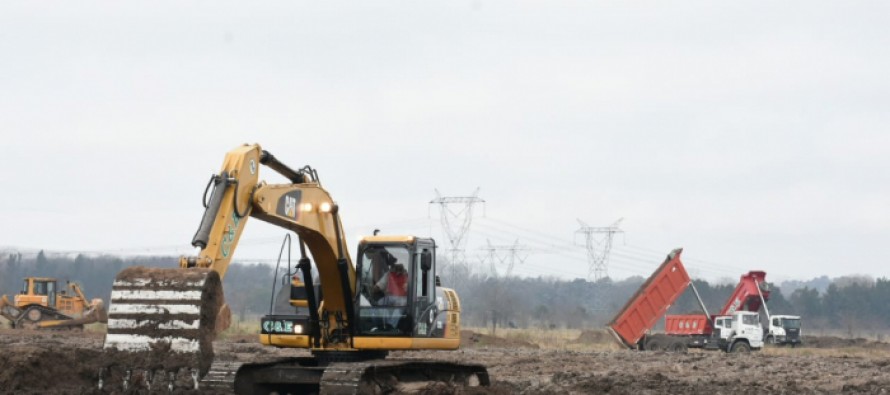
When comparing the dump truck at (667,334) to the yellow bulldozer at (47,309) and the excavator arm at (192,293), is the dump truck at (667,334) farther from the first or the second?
the excavator arm at (192,293)

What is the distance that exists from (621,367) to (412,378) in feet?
48.8

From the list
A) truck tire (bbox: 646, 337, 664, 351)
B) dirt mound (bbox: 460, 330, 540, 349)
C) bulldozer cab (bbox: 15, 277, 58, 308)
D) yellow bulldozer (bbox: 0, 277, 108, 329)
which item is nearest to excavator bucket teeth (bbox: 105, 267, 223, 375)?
truck tire (bbox: 646, 337, 664, 351)

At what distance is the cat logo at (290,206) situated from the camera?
1387cm

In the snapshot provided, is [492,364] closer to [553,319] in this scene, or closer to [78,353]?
[78,353]

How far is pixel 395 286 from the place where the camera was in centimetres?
1558

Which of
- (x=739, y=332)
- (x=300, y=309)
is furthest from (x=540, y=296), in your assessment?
(x=300, y=309)

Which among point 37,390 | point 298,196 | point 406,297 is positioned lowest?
point 37,390

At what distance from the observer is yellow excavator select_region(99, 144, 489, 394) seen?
1205 cm

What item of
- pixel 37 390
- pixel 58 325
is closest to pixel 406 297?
pixel 37 390

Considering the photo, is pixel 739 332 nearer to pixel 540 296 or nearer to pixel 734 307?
pixel 734 307

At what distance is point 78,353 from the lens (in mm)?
15812

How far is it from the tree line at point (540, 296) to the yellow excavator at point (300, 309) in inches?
1825

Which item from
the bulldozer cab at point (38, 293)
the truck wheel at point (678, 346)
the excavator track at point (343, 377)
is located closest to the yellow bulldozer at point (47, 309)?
the bulldozer cab at point (38, 293)

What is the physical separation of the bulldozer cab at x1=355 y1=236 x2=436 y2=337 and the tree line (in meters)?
46.4
